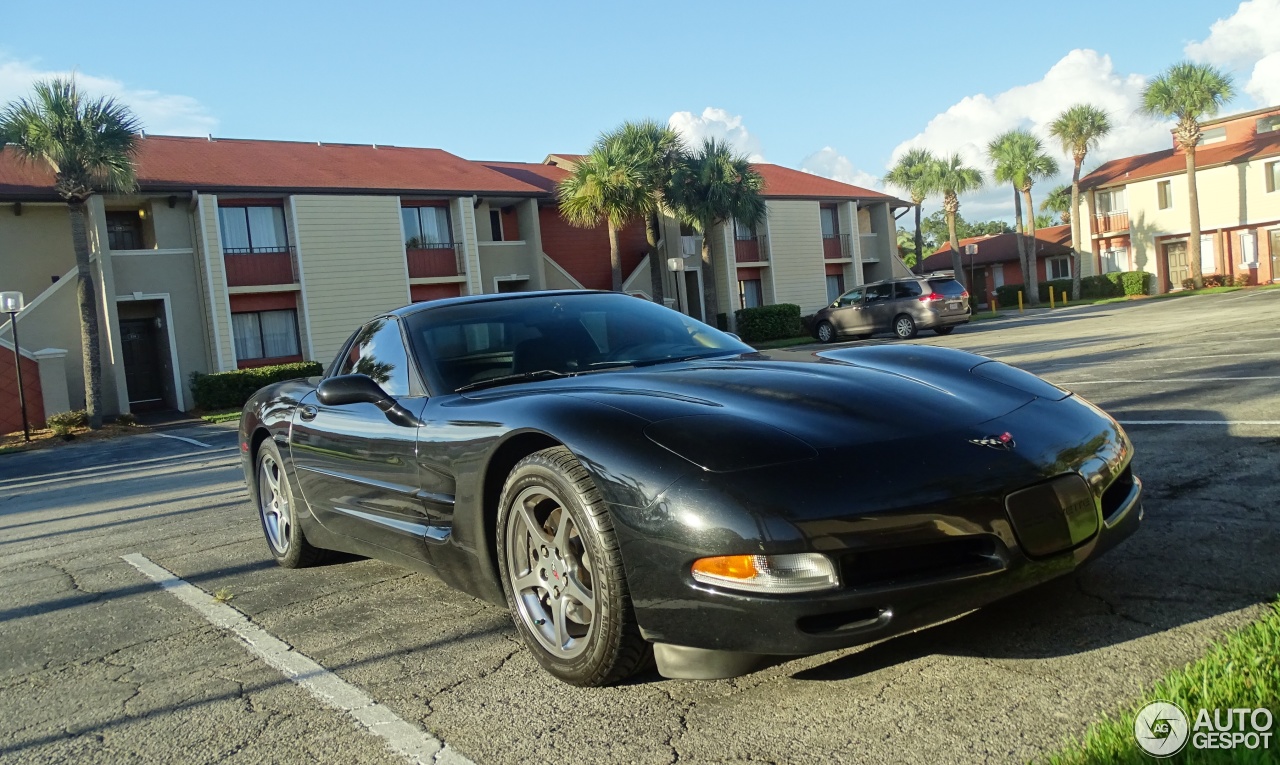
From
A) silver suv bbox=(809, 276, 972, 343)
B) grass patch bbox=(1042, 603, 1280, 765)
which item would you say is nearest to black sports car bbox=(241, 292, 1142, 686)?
grass patch bbox=(1042, 603, 1280, 765)

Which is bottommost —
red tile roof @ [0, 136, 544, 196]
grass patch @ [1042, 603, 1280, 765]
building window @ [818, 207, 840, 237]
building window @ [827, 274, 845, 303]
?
grass patch @ [1042, 603, 1280, 765]

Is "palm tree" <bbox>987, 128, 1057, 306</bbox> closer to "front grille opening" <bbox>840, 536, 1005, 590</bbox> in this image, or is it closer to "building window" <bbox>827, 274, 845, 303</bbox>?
"building window" <bbox>827, 274, 845, 303</bbox>

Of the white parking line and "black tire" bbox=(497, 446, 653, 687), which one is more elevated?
"black tire" bbox=(497, 446, 653, 687)

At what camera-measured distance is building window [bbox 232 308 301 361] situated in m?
27.0

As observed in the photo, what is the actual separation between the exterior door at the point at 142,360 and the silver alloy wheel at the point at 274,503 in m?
23.1

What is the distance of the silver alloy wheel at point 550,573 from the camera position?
303cm

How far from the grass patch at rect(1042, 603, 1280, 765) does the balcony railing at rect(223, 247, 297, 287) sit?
27.3 meters

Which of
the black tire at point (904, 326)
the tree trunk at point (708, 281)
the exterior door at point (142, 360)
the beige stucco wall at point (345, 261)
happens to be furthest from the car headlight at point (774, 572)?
the tree trunk at point (708, 281)

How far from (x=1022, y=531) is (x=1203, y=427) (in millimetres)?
4401

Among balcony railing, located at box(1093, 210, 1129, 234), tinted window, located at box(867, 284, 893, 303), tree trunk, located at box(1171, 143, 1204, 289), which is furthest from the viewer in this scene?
balcony railing, located at box(1093, 210, 1129, 234)

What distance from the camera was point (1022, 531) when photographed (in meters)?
2.69

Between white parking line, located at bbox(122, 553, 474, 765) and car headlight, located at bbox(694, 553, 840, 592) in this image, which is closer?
car headlight, located at bbox(694, 553, 840, 592)

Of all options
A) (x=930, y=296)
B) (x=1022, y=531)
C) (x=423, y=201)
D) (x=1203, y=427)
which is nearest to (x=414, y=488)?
(x=1022, y=531)

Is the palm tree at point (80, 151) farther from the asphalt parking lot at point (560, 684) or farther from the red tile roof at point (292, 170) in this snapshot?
the asphalt parking lot at point (560, 684)
